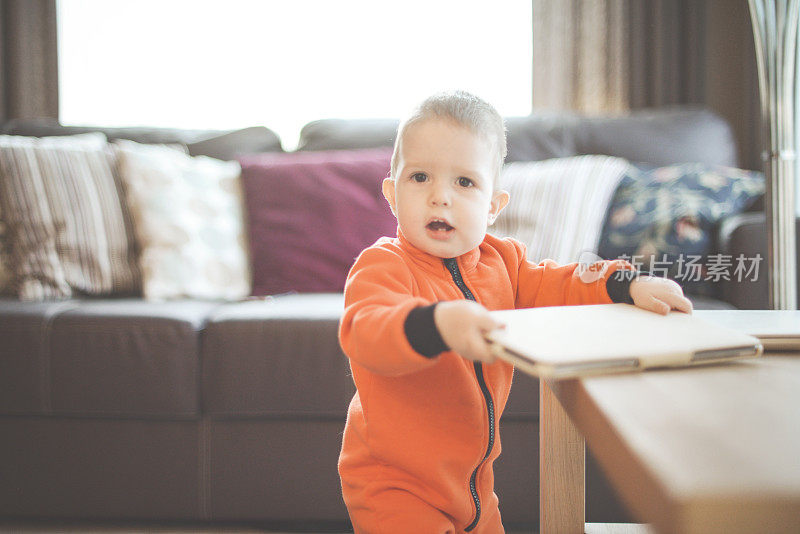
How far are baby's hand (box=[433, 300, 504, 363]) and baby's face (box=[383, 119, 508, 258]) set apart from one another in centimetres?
22

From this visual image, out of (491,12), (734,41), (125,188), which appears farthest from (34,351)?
Result: (734,41)

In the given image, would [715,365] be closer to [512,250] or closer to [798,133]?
[512,250]

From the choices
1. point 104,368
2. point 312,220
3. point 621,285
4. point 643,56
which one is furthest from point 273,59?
point 621,285

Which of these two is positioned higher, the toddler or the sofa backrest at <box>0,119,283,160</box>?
the sofa backrest at <box>0,119,283,160</box>

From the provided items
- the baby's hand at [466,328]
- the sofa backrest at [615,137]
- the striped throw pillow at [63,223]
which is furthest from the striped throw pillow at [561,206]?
the baby's hand at [466,328]

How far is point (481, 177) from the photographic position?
31.1 inches

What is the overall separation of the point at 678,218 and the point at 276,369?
1013 mm

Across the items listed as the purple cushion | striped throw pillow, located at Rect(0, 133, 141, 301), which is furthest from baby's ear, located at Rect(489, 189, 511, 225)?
striped throw pillow, located at Rect(0, 133, 141, 301)

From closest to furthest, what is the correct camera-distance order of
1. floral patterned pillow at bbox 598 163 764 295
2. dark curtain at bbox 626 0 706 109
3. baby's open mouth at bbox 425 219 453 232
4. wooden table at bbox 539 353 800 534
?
wooden table at bbox 539 353 800 534 < baby's open mouth at bbox 425 219 453 232 < floral patterned pillow at bbox 598 163 764 295 < dark curtain at bbox 626 0 706 109

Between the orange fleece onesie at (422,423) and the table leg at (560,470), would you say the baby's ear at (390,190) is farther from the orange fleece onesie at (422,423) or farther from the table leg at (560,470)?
the table leg at (560,470)

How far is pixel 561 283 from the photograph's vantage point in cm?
88

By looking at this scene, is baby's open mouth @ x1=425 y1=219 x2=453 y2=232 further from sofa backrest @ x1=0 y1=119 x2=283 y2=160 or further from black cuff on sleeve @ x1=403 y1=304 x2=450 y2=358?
sofa backrest @ x1=0 y1=119 x2=283 y2=160

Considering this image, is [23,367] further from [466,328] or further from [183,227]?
[466,328]

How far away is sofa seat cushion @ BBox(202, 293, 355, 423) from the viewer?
1.38 metres
